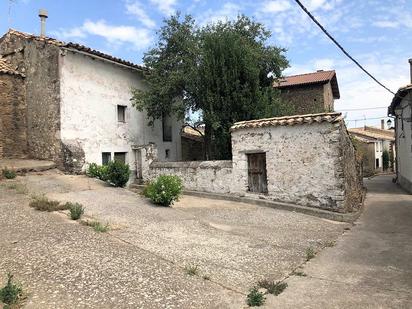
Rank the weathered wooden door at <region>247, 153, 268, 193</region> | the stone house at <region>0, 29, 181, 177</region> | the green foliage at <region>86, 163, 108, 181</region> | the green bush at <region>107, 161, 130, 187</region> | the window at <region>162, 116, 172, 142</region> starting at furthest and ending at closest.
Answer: the window at <region>162, 116, 172, 142</region>
the stone house at <region>0, 29, 181, 177</region>
the green foliage at <region>86, 163, 108, 181</region>
the green bush at <region>107, 161, 130, 187</region>
the weathered wooden door at <region>247, 153, 268, 193</region>

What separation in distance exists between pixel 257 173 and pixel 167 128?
8.76m

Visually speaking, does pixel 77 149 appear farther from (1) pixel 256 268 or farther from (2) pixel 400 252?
(2) pixel 400 252

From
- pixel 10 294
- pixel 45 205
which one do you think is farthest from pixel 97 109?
pixel 10 294

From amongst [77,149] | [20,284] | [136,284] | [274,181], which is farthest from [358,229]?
[77,149]

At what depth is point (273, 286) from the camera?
16.6ft

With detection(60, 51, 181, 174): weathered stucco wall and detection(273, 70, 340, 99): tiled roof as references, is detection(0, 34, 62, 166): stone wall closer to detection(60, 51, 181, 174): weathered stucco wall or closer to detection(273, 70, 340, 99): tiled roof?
detection(60, 51, 181, 174): weathered stucco wall

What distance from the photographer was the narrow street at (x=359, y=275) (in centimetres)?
468

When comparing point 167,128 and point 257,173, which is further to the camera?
point 167,128

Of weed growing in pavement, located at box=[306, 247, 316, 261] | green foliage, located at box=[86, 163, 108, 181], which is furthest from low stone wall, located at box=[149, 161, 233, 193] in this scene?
weed growing in pavement, located at box=[306, 247, 316, 261]

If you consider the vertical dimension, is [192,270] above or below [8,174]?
below

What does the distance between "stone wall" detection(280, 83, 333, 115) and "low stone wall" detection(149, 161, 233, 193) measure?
43.1 ft

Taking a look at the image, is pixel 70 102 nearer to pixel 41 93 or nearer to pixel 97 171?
pixel 41 93

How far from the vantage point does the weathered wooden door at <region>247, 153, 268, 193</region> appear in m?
12.5

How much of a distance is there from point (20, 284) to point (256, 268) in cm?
339
